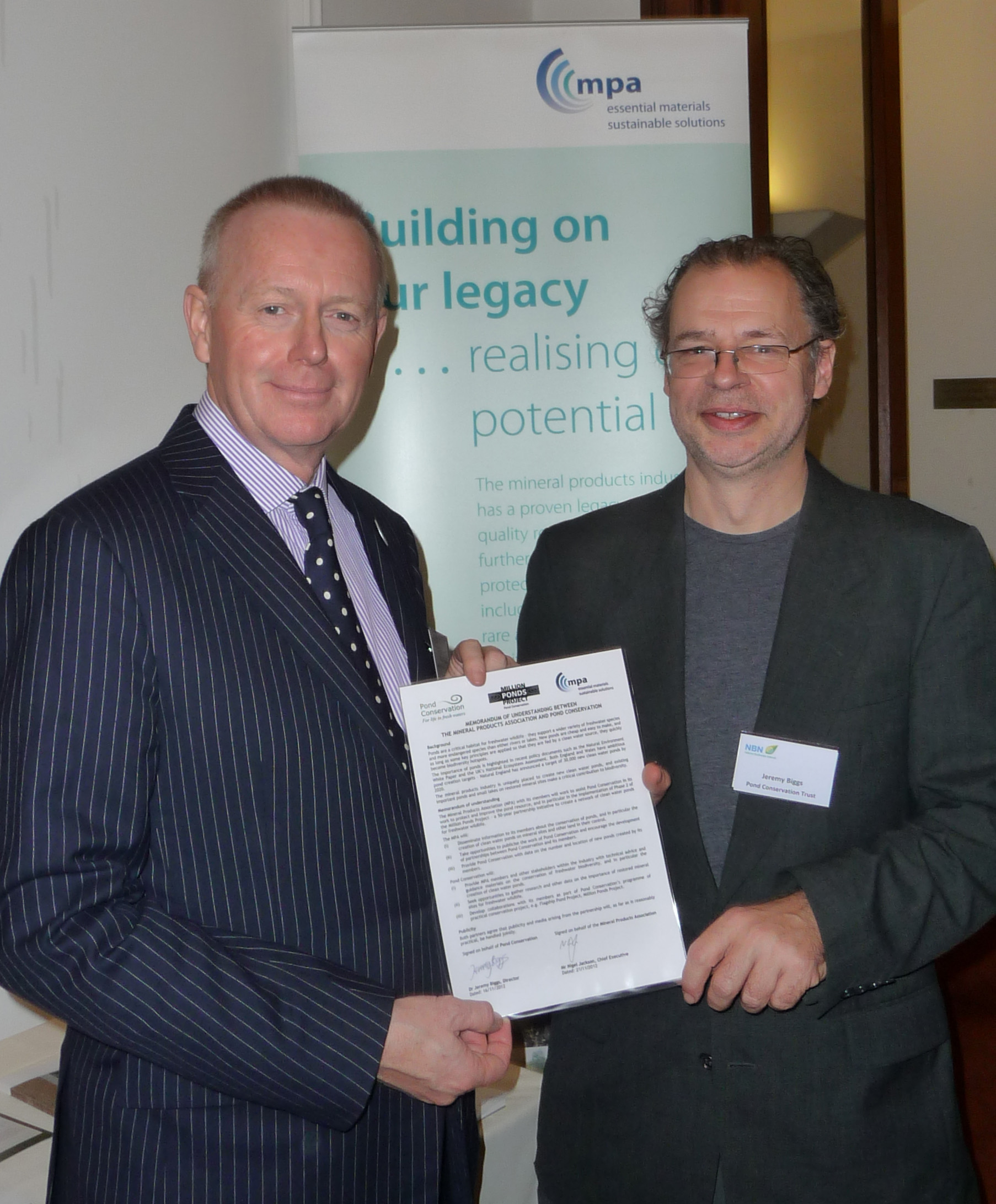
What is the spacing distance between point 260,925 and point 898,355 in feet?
13.9

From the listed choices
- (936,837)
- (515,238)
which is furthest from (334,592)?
(515,238)

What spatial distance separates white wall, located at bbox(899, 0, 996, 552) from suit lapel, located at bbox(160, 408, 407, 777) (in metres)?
5.32

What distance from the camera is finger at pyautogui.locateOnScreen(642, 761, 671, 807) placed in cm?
162

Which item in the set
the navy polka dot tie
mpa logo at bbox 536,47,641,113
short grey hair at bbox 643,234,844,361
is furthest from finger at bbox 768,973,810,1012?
mpa logo at bbox 536,47,641,113

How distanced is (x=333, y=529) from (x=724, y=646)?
0.72 m

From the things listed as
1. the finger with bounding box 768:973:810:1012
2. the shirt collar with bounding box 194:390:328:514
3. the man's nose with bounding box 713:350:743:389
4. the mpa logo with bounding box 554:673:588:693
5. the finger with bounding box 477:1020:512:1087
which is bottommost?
the finger with bounding box 477:1020:512:1087

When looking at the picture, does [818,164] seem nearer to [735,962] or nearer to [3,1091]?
[735,962]

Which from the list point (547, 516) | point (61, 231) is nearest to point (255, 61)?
point (61, 231)

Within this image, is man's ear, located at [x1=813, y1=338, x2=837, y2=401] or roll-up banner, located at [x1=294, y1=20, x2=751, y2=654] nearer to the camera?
man's ear, located at [x1=813, y1=338, x2=837, y2=401]

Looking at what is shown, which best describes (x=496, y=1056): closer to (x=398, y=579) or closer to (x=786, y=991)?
(x=786, y=991)

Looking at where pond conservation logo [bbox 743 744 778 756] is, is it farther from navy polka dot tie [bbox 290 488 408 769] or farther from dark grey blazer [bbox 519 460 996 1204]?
navy polka dot tie [bbox 290 488 408 769]

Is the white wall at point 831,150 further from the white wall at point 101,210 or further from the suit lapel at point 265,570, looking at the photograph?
the suit lapel at point 265,570

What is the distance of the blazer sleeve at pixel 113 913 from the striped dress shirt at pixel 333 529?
326 millimetres

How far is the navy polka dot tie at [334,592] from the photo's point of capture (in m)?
1.57
